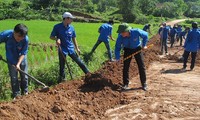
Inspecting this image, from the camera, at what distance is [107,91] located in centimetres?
821

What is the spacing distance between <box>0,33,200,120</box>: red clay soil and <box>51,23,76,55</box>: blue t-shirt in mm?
929

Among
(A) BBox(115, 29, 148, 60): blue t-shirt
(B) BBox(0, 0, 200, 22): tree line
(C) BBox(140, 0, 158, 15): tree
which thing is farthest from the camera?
(C) BBox(140, 0, 158, 15): tree

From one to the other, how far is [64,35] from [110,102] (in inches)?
95.7

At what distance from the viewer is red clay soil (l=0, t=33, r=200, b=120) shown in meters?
5.99

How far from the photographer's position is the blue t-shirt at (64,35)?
893cm

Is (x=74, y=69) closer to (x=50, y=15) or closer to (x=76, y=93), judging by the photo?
(x=76, y=93)

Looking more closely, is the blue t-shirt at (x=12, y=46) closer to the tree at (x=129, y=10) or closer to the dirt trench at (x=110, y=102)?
the dirt trench at (x=110, y=102)

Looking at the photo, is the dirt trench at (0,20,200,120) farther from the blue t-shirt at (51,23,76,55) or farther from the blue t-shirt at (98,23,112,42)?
the blue t-shirt at (98,23,112,42)

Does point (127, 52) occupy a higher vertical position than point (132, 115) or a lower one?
higher

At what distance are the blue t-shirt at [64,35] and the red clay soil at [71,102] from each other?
36.6 inches

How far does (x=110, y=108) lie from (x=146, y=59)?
6459 mm

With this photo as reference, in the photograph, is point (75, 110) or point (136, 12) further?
point (136, 12)

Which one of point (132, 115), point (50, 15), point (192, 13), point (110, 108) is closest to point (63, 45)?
point (110, 108)

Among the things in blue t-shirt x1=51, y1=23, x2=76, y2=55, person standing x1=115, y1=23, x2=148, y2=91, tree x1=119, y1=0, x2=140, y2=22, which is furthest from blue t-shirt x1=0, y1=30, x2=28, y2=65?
tree x1=119, y1=0, x2=140, y2=22
